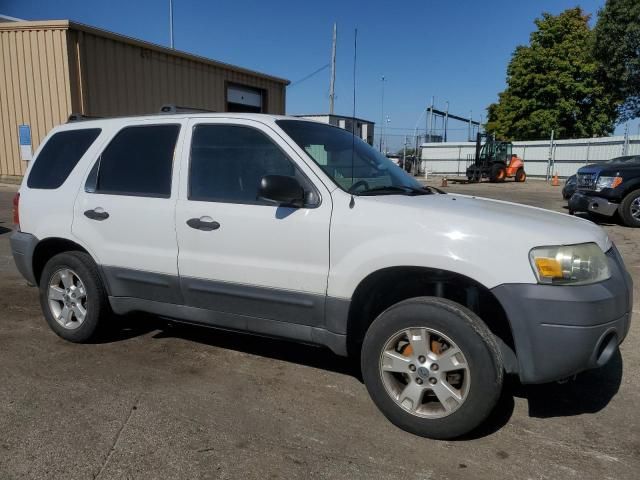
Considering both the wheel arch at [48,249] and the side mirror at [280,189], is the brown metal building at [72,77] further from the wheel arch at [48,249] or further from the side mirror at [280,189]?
the side mirror at [280,189]

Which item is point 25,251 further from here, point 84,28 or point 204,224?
point 84,28

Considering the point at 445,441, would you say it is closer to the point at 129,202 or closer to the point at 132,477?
the point at 132,477

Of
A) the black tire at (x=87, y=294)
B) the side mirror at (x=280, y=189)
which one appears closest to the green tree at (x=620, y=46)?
the side mirror at (x=280, y=189)

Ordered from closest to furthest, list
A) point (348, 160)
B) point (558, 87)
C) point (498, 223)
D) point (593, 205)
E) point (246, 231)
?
point (498, 223) < point (246, 231) < point (348, 160) < point (593, 205) < point (558, 87)

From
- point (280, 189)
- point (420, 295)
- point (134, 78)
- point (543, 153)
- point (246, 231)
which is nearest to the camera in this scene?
point (280, 189)

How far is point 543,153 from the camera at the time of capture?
31.6 meters

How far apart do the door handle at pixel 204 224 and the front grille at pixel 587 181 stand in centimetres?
939

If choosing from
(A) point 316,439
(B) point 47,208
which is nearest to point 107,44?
(B) point 47,208

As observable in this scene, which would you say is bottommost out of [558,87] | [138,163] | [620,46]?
[138,163]

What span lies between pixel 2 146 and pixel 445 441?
1927 cm

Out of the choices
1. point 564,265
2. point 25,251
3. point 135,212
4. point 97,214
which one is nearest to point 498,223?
point 564,265

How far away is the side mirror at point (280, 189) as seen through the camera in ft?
10.0

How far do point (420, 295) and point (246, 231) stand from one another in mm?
1153

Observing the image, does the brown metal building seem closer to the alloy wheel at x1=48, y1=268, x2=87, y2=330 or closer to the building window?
the building window
